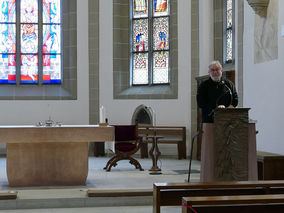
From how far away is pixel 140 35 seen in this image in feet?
42.7

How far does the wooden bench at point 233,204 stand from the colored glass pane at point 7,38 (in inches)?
428

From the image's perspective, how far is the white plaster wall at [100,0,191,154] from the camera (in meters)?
12.1

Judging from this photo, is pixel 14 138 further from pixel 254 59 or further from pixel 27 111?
pixel 27 111

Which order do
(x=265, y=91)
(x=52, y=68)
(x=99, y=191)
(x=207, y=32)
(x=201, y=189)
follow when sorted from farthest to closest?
(x=52, y=68)
(x=207, y=32)
(x=265, y=91)
(x=99, y=191)
(x=201, y=189)

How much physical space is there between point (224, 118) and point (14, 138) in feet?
10.3

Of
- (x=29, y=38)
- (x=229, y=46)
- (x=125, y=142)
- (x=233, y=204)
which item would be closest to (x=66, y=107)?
(x=29, y=38)

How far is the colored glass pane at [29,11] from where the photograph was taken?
1294 centimetres

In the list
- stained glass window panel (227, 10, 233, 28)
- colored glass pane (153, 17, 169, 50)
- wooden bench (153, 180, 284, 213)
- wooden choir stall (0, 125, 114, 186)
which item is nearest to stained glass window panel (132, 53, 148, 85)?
colored glass pane (153, 17, 169, 50)

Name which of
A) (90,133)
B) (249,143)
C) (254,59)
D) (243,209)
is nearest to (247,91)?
(254,59)

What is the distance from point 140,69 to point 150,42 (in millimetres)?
724

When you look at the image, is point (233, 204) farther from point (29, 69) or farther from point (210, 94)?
point (29, 69)

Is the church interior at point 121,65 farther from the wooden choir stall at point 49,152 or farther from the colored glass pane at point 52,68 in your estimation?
the wooden choir stall at point 49,152

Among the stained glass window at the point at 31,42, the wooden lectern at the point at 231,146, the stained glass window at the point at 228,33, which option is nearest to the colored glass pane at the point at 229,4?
the stained glass window at the point at 228,33

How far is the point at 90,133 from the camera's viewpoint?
728 centimetres
